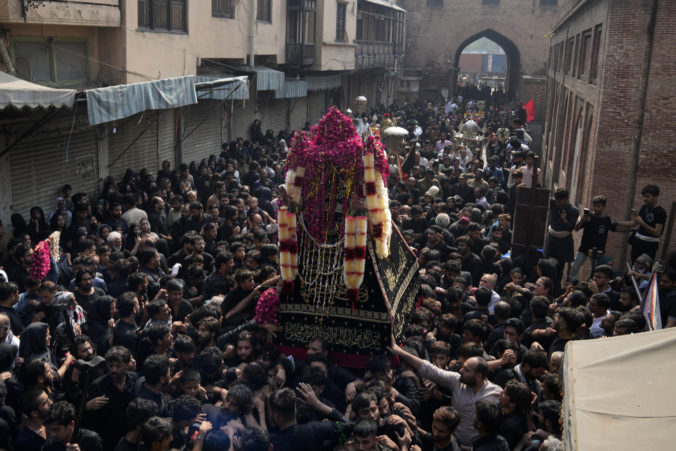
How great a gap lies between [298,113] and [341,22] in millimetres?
3853

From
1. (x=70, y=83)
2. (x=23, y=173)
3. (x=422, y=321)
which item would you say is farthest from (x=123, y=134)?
(x=422, y=321)

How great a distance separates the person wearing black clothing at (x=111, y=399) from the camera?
193 inches

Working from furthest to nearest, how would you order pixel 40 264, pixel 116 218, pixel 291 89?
pixel 291 89
pixel 116 218
pixel 40 264

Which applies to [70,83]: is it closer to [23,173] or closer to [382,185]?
[23,173]

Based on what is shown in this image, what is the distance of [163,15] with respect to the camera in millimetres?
14203

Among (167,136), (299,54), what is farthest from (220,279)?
(299,54)

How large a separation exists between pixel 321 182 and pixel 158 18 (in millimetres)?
9263

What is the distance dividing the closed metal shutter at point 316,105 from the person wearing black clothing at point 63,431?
23.6m


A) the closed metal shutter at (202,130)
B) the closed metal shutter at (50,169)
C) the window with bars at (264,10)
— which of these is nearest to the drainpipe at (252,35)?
the window with bars at (264,10)

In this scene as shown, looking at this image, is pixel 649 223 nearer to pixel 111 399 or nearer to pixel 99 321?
pixel 99 321

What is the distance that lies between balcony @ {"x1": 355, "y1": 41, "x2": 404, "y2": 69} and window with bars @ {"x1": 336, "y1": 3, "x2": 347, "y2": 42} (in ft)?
8.61

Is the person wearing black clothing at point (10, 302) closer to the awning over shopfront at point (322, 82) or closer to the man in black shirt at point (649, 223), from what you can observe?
the man in black shirt at point (649, 223)

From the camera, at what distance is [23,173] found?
10.6m

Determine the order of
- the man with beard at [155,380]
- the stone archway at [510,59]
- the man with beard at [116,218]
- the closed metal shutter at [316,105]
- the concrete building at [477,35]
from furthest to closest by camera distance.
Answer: the stone archway at [510,59] < the concrete building at [477,35] < the closed metal shutter at [316,105] < the man with beard at [116,218] < the man with beard at [155,380]
